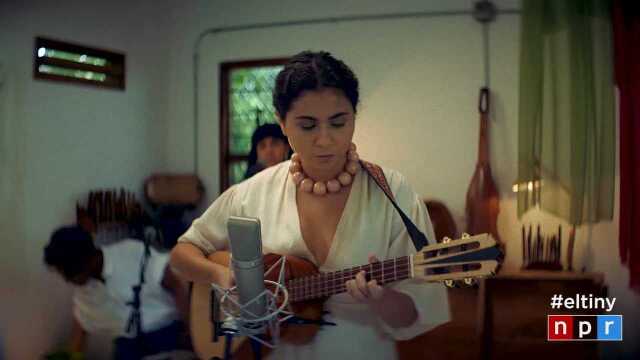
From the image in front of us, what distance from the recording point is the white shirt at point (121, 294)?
91 cm

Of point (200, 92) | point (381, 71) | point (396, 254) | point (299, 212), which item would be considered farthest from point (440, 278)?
point (200, 92)

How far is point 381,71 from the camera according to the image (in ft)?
2.61

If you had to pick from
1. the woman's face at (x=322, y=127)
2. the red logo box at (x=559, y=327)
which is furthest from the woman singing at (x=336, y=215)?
the red logo box at (x=559, y=327)

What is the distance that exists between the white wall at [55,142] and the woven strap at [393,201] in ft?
1.09

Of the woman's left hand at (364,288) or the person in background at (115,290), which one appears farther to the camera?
the person in background at (115,290)

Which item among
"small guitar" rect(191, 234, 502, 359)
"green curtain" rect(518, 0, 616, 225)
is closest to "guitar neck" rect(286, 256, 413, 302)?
"small guitar" rect(191, 234, 502, 359)

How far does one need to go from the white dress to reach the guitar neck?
12 mm

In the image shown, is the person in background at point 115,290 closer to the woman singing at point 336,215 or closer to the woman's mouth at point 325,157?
the woman singing at point 336,215

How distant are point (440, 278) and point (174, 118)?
0.47 meters

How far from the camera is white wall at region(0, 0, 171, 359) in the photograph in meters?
0.88

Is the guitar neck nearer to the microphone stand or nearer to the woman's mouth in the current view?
the microphone stand

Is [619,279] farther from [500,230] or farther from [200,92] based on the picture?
[200,92]

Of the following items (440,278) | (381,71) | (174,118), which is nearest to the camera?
(440,278)

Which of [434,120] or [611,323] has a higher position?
[434,120]
